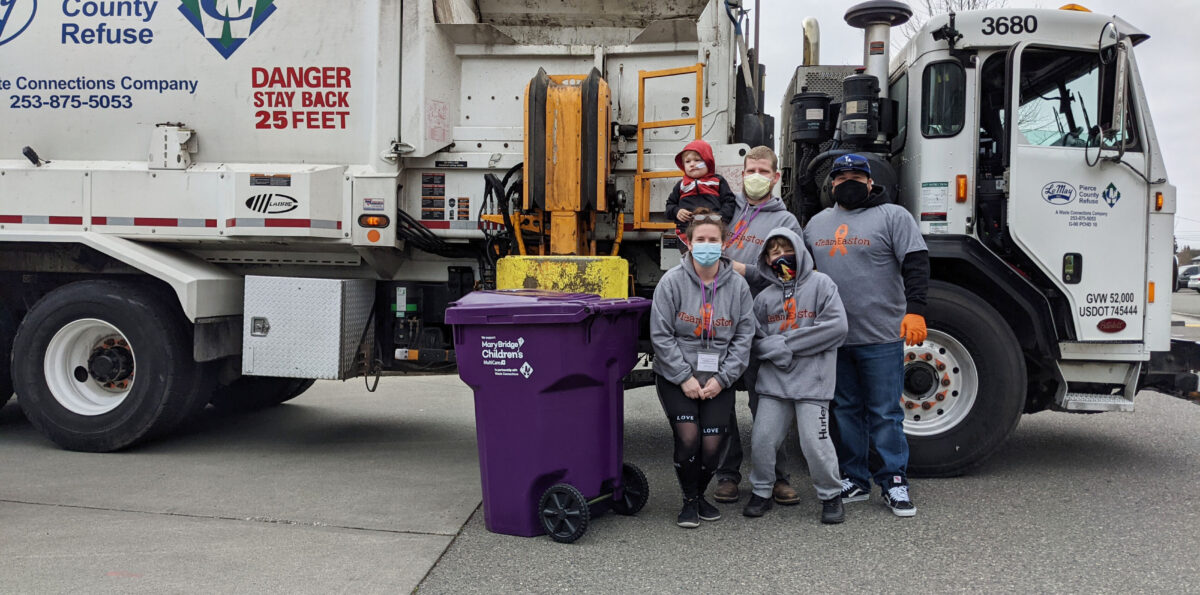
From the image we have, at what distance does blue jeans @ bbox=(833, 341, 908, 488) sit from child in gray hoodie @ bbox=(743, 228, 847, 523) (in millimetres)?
237

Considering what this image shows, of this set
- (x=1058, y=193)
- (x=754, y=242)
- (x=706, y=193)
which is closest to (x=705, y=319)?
(x=754, y=242)

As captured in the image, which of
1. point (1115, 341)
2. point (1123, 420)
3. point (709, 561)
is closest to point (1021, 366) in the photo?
point (1115, 341)

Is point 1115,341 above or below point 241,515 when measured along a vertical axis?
above

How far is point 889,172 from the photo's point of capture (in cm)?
538

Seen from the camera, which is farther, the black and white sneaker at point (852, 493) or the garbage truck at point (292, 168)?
the garbage truck at point (292, 168)

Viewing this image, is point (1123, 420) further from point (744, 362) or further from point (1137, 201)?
point (744, 362)

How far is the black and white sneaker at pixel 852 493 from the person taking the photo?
475 cm

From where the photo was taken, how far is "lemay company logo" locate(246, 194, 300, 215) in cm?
582

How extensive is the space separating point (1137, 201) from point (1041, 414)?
2.84m

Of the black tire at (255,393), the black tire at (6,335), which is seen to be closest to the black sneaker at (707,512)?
the black tire at (255,393)

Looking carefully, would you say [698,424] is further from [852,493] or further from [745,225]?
[745,225]

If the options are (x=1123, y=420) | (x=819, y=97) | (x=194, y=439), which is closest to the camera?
(x=819, y=97)

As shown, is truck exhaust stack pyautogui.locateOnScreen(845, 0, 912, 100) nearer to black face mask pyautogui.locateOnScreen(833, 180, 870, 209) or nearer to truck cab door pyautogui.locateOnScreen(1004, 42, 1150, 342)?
truck cab door pyautogui.locateOnScreen(1004, 42, 1150, 342)

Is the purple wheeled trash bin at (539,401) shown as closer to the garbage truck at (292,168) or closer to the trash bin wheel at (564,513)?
the trash bin wheel at (564,513)
